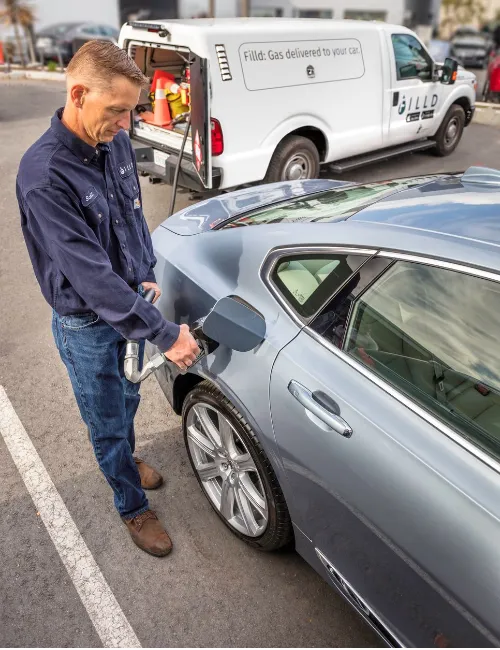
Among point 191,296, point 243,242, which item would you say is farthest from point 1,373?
point 243,242

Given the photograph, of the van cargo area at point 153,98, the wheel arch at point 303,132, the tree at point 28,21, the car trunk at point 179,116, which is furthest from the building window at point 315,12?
the wheel arch at point 303,132

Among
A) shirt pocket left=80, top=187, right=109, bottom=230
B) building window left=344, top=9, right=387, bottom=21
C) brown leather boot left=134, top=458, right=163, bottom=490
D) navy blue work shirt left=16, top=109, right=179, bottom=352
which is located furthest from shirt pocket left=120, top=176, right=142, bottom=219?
building window left=344, top=9, right=387, bottom=21

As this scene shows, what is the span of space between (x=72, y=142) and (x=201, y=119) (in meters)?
3.21

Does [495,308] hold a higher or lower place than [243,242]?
higher

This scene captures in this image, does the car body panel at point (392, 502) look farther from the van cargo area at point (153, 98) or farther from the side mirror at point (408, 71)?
the side mirror at point (408, 71)

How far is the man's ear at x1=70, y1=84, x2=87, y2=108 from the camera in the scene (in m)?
1.67

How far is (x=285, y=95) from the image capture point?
5.38 m

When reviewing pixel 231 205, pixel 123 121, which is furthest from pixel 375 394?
pixel 231 205

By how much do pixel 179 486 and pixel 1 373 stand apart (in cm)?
153

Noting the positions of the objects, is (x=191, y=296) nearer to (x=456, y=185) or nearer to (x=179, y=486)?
(x=179, y=486)

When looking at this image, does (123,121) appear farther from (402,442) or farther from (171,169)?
(171,169)

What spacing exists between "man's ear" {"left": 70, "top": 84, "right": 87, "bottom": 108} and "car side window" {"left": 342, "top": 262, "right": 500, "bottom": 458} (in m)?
1.10

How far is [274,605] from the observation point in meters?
2.29

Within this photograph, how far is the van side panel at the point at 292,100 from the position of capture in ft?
16.2
